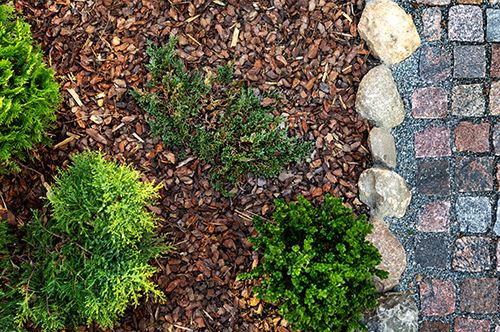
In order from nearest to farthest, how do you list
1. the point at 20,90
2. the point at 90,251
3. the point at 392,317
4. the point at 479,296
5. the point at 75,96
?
the point at 20,90 < the point at 90,251 < the point at 392,317 < the point at 75,96 < the point at 479,296

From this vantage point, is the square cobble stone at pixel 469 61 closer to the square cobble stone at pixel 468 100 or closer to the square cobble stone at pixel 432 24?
the square cobble stone at pixel 468 100

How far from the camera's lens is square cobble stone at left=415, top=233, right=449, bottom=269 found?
442 centimetres

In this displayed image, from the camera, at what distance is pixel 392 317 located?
4.19 m

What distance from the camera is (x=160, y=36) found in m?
4.38

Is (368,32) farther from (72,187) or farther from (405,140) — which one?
(72,187)

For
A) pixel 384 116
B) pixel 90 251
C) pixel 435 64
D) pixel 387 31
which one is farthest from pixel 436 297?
pixel 90 251

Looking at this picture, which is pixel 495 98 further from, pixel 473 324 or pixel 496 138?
pixel 473 324

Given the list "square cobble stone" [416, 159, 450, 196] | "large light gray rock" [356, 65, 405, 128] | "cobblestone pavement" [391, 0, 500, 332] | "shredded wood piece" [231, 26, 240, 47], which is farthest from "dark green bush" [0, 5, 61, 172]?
"square cobble stone" [416, 159, 450, 196]

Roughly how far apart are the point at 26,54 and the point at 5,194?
1039 millimetres

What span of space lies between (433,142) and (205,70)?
1.65 metres

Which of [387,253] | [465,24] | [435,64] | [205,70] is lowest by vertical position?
[387,253]

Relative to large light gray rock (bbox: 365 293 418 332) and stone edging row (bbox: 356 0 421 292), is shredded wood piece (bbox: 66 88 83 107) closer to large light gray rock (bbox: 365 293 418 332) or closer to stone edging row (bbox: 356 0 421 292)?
stone edging row (bbox: 356 0 421 292)

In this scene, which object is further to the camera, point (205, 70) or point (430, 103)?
point (430, 103)

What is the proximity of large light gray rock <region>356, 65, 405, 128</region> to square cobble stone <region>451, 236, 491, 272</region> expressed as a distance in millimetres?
948
